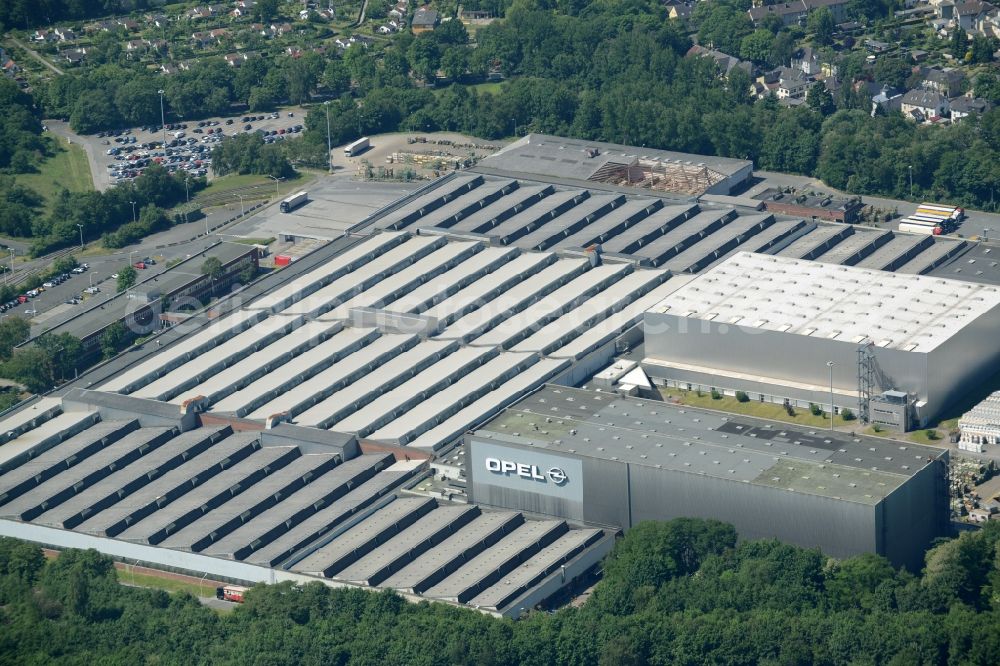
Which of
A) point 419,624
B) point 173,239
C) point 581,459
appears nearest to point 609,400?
point 581,459

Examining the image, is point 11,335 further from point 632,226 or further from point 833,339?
point 833,339

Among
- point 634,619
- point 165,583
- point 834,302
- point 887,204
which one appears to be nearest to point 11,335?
point 165,583

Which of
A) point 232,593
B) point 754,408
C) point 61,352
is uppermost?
point 61,352

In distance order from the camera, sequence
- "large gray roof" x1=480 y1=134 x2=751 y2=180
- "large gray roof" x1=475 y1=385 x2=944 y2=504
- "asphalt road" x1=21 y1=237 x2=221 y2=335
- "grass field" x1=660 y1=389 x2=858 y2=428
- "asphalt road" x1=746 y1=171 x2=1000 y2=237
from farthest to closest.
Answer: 1. "large gray roof" x1=480 y1=134 x2=751 y2=180
2. "asphalt road" x1=746 y1=171 x2=1000 y2=237
3. "asphalt road" x1=21 y1=237 x2=221 y2=335
4. "grass field" x1=660 y1=389 x2=858 y2=428
5. "large gray roof" x1=475 y1=385 x2=944 y2=504

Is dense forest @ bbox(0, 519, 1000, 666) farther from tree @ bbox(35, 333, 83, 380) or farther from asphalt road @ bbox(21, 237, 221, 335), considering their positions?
asphalt road @ bbox(21, 237, 221, 335)

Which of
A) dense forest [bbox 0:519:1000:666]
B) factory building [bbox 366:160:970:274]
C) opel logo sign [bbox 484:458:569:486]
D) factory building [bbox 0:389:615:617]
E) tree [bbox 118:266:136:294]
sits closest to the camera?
dense forest [bbox 0:519:1000:666]

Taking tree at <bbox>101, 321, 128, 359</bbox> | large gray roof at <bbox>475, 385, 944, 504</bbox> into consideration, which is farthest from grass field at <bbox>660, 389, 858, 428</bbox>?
tree at <bbox>101, 321, 128, 359</bbox>

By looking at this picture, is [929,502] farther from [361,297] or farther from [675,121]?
[675,121]
